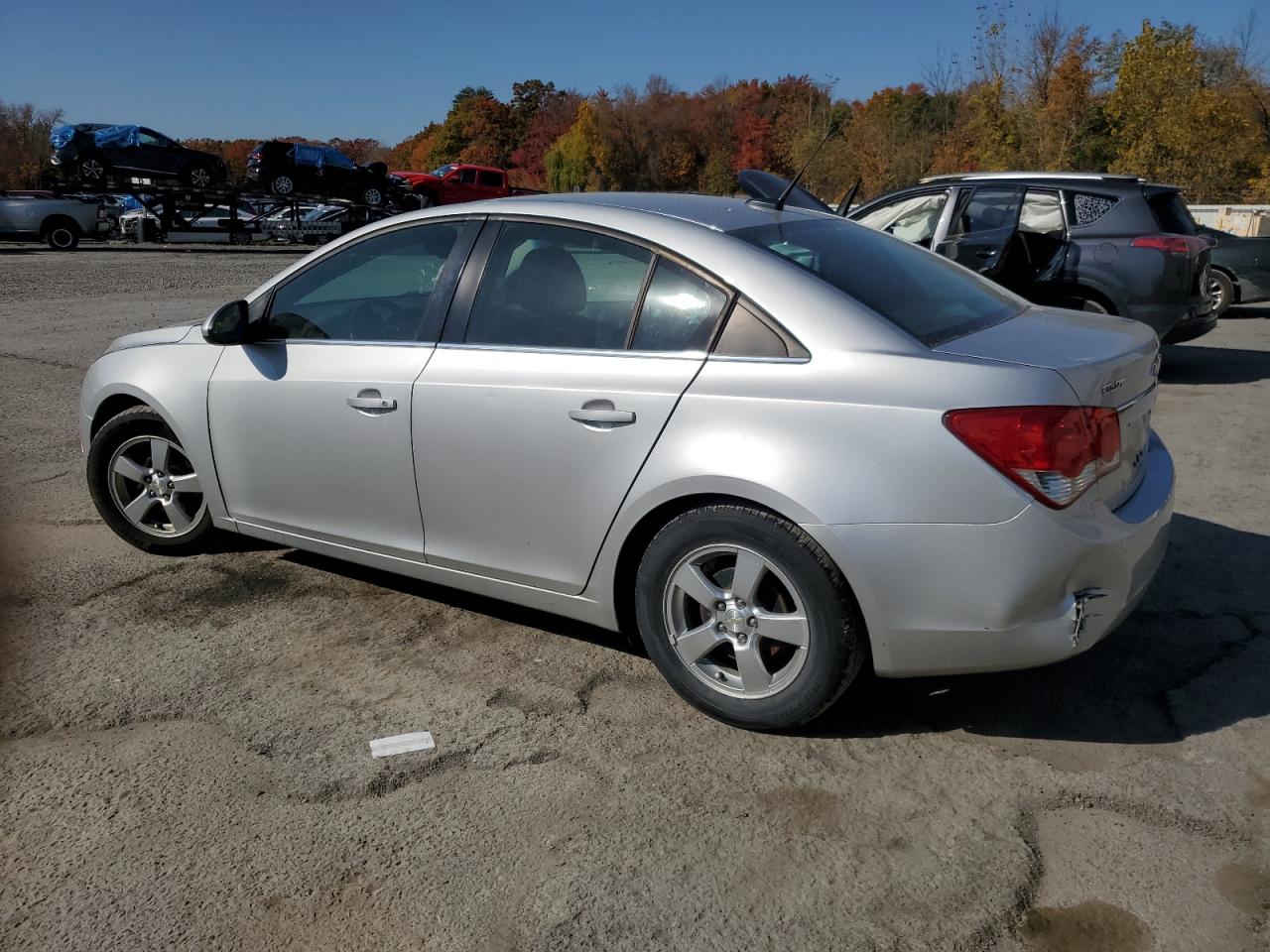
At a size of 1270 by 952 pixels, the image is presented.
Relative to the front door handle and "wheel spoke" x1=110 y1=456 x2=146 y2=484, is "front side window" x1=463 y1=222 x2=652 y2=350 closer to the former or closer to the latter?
the front door handle

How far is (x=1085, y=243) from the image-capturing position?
28.7 ft

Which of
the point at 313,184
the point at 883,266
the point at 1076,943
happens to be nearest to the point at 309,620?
the point at 883,266

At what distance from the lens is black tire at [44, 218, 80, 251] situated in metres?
24.4

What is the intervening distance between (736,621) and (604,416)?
0.74m

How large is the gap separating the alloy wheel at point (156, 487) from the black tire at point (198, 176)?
27.3 meters

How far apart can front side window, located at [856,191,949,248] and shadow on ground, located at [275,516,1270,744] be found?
5.66 meters

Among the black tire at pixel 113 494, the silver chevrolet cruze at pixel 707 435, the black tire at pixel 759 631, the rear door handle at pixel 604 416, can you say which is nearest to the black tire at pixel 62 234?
the black tire at pixel 113 494

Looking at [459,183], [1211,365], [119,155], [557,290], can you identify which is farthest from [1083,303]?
[459,183]

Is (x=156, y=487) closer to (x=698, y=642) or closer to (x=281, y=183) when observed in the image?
(x=698, y=642)

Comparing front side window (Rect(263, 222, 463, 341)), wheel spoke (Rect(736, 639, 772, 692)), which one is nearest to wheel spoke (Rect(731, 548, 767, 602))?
wheel spoke (Rect(736, 639, 772, 692))

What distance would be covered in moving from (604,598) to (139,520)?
247 cm

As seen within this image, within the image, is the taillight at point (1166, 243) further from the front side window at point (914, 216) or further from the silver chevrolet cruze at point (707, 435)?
the silver chevrolet cruze at point (707, 435)

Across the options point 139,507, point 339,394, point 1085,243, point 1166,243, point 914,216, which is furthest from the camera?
point 914,216

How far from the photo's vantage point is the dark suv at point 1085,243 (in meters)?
8.58
